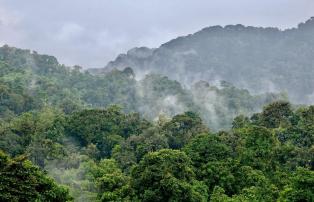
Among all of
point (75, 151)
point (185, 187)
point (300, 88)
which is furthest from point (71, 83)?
point (185, 187)

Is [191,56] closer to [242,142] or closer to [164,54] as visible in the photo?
[164,54]

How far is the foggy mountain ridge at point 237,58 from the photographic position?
158 metres

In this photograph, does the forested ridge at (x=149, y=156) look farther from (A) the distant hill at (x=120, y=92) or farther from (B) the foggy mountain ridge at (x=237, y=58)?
→ (B) the foggy mountain ridge at (x=237, y=58)

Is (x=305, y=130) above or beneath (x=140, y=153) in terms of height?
above

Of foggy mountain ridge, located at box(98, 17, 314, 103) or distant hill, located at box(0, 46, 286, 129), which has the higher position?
foggy mountain ridge, located at box(98, 17, 314, 103)

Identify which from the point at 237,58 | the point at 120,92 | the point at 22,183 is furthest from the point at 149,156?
the point at 237,58

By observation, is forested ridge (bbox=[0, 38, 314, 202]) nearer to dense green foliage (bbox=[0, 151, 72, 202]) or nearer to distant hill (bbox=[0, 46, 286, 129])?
dense green foliage (bbox=[0, 151, 72, 202])

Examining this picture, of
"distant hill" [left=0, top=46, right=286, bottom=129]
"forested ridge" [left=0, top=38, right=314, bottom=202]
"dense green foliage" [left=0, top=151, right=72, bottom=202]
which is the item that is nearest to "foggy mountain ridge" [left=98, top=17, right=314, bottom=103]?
"distant hill" [left=0, top=46, right=286, bottom=129]

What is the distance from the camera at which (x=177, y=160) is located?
1452 inches

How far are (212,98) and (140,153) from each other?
166 ft

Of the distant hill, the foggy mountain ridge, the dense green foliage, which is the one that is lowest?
the dense green foliage

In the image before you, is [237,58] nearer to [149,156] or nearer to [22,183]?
[149,156]

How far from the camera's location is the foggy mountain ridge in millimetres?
158500

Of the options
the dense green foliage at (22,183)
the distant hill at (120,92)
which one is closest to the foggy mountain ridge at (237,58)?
the distant hill at (120,92)
